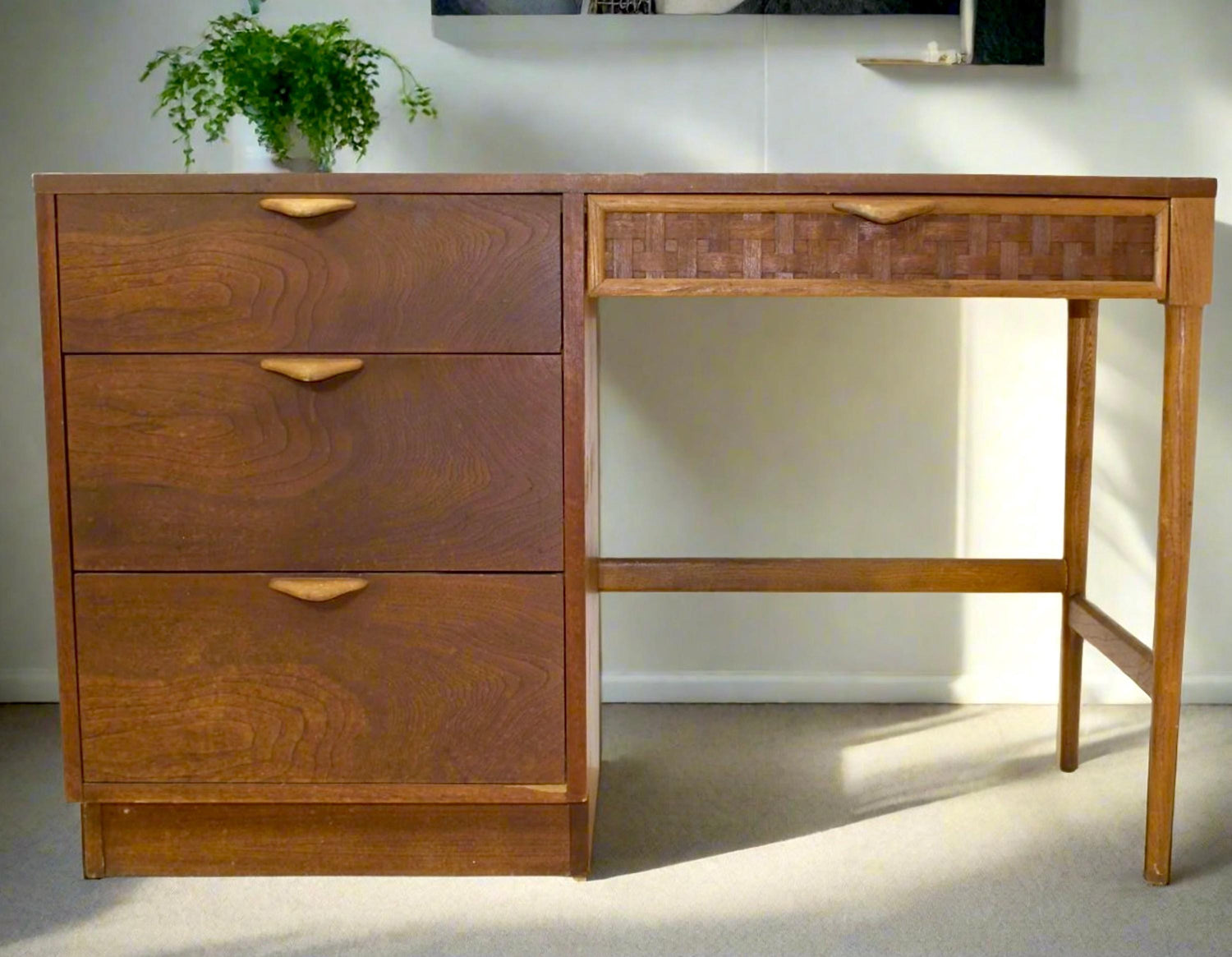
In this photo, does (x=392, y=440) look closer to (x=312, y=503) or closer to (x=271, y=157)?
(x=312, y=503)

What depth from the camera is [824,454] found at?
2.24 m

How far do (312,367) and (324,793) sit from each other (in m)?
0.52

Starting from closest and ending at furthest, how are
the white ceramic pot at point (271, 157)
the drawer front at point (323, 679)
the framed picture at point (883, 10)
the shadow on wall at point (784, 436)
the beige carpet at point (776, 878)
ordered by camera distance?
1. the beige carpet at point (776, 878)
2. the drawer front at point (323, 679)
3. the white ceramic pot at point (271, 157)
4. the framed picture at point (883, 10)
5. the shadow on wall at point (784, 436)

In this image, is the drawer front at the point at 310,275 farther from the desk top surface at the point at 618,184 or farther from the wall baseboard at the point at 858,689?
the wall baseboard at the point at 858,689

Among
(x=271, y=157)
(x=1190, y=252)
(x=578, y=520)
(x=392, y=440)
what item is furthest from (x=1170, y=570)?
(x=271, y=157)

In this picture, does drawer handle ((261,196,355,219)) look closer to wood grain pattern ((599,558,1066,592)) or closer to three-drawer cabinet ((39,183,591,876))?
three-drawer cabinet ((39,183,591,876))

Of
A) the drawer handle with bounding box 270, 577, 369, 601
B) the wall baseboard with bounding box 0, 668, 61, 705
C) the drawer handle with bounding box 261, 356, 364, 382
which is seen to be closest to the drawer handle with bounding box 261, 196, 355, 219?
the drawer handle with bounding box 261, 356, 364, 382

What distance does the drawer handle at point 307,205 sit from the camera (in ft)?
4.86

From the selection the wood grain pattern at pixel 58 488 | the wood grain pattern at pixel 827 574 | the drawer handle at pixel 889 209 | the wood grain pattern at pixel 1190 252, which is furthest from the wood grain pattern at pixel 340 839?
the wood grain pattern at pixel 1190 252

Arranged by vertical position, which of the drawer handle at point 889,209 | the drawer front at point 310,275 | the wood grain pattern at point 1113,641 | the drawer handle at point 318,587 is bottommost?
the wood grain pattern at point 1113,641

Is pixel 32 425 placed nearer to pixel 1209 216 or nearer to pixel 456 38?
pixel 456 38

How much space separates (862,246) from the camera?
151 centimetres

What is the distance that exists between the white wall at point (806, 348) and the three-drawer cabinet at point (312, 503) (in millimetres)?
719

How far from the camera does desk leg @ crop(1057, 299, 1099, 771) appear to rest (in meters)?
1.94
